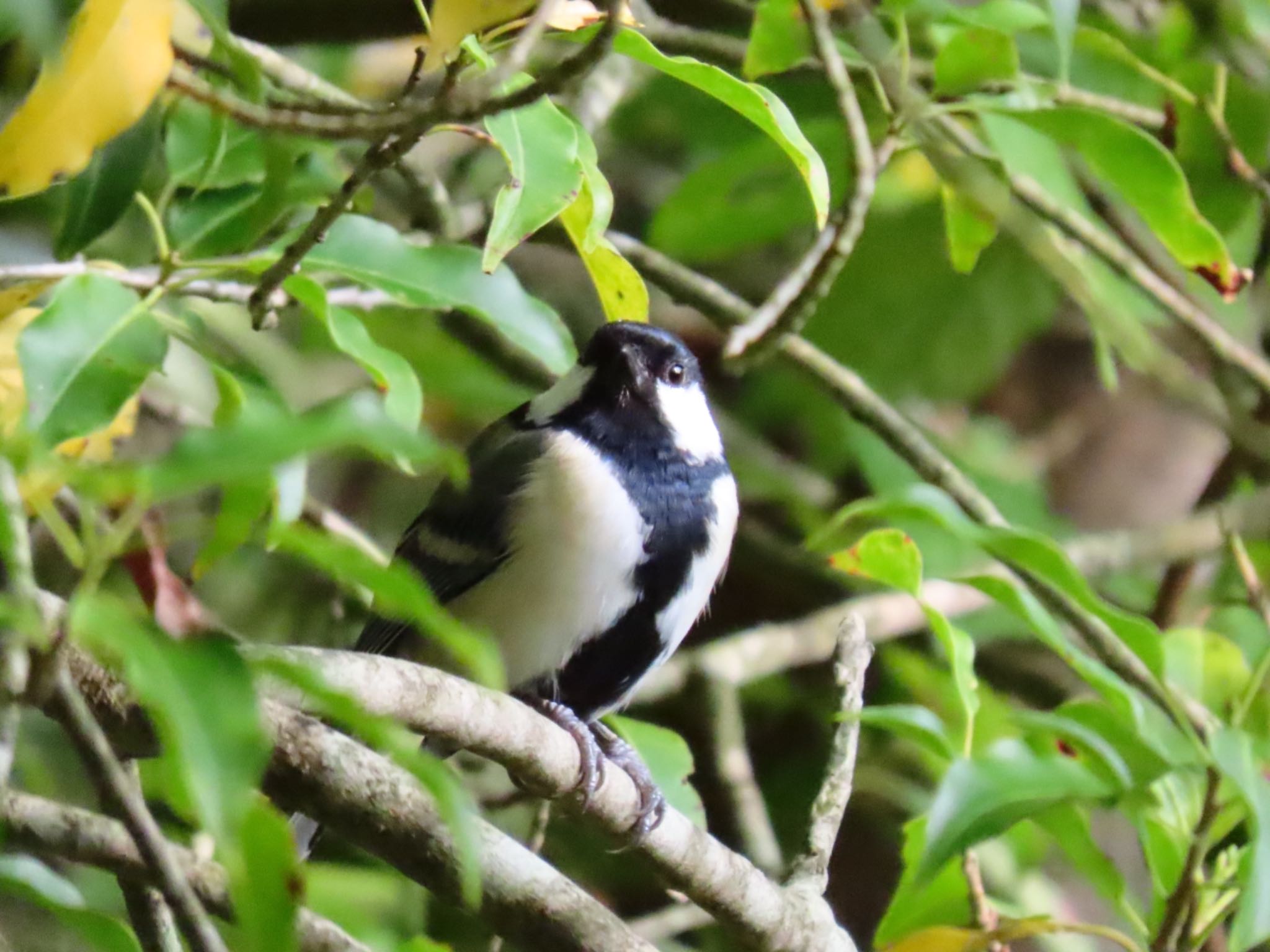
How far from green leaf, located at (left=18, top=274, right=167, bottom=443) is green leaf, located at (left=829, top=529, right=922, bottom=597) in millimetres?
569

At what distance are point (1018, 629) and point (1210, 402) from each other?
879mm

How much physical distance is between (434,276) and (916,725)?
541 mm

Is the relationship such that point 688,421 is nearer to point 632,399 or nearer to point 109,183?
point 632,399

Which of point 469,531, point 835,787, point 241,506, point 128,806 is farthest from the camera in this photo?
point 469,531

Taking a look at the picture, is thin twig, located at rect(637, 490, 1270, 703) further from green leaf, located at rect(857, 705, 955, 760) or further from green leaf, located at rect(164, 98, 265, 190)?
green leaf, located at rect(164, 98, 265, 190)

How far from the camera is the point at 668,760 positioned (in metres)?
1.49

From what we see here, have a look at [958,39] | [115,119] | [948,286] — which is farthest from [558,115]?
[948,286]

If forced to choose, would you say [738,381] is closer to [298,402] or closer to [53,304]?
[298,402]

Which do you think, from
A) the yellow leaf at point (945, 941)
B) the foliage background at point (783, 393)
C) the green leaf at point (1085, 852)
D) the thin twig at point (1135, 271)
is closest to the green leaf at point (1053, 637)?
the foliage background at point (783, 393)

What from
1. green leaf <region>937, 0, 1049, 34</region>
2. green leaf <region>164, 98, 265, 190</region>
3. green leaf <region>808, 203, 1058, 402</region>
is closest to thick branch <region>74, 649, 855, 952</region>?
green leaf <region>164, 98, 265, 190</region>

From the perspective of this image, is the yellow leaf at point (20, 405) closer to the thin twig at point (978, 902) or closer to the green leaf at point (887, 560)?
the green leaf at point (887, 560)

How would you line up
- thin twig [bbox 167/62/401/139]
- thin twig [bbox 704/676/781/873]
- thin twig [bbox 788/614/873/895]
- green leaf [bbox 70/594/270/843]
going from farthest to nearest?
thin twig [bbox 704/676/781/873], thin twig [bbox 788/614/873/895], thin twig [bbox 167/62/401/139], green leaf [bbox 70/594/270/843]

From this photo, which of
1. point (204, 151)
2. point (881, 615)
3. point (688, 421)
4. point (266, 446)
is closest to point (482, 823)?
point (266, 446)

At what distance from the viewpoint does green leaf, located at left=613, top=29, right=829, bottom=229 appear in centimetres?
105
